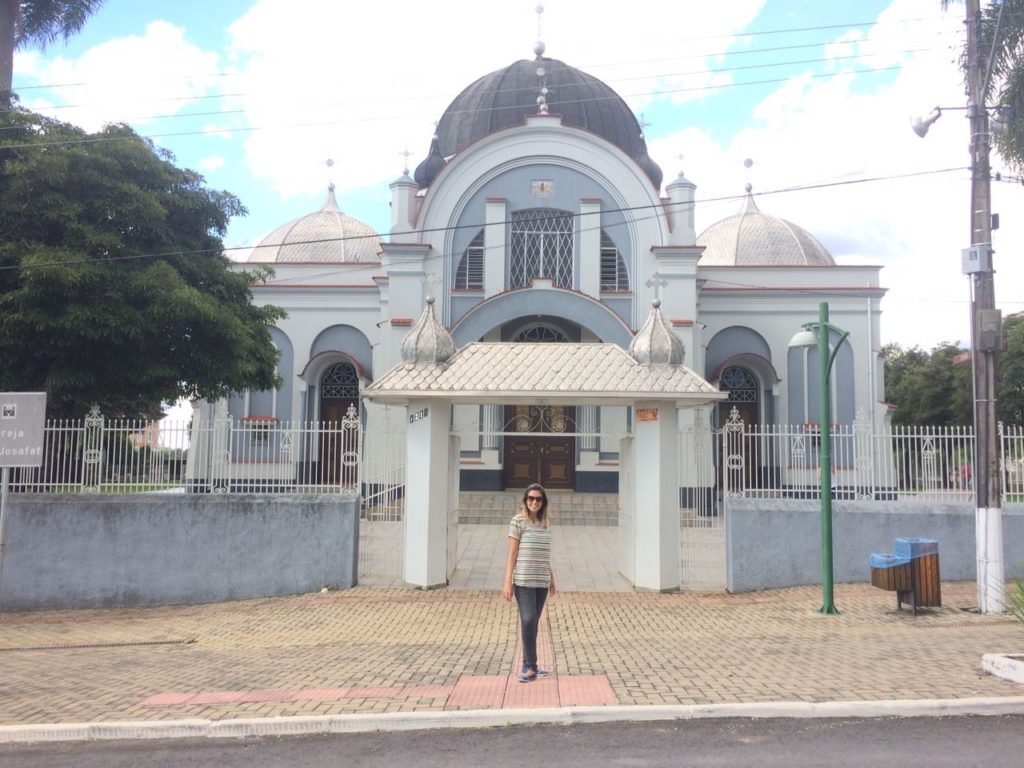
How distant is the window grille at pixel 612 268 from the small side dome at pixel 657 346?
419 inches

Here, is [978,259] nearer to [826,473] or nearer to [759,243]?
[826,473]

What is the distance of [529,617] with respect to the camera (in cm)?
699

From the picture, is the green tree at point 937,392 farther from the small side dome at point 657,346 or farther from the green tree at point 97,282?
the green tree at point 97,282

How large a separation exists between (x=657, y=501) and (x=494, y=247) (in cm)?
1211

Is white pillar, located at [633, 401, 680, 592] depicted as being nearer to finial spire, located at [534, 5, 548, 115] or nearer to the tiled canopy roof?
the tiled canopy roof

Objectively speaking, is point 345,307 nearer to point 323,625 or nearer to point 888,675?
point 323,625

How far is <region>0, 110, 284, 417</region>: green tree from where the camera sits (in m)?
13.0

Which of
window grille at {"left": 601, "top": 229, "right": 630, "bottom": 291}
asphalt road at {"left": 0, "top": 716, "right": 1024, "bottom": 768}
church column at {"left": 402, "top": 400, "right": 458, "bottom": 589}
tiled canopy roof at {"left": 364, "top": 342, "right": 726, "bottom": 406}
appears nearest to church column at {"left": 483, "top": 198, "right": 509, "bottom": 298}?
window grille at {"left": 601, "top": 229, "right": 630, "bottom": 291}

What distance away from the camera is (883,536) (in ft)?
39.4

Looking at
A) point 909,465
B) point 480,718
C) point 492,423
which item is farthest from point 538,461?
point 480,718

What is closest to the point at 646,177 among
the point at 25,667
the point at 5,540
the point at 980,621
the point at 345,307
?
the point at 345,307

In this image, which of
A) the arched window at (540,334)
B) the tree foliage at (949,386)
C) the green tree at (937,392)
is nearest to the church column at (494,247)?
the arched window at (540,334)

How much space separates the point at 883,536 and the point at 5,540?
11.8 m

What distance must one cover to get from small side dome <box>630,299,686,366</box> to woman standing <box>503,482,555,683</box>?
528 cm
